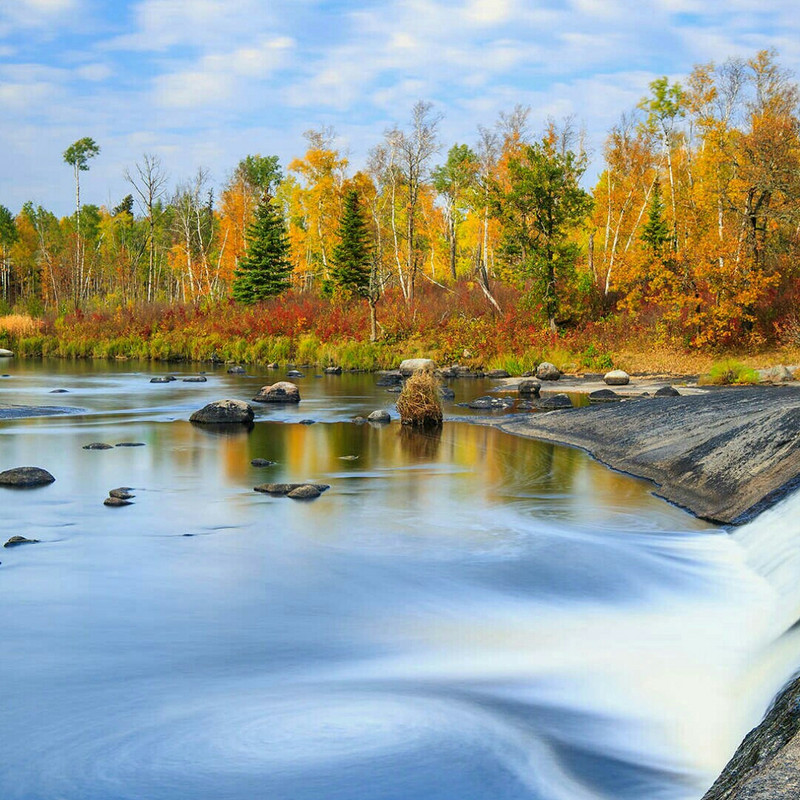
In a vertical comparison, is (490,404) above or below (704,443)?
A: below

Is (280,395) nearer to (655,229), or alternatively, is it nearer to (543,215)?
(543,215)

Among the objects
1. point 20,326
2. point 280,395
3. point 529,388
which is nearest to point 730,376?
point 529,388

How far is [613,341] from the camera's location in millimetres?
39125

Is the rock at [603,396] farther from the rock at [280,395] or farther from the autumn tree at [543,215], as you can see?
the autumn tree at [543,215]

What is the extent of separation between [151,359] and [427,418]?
1341 inches

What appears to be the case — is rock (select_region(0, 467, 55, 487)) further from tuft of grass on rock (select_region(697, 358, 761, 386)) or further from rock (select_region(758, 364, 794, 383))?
rock (select_region(758, 364, 794, 383))

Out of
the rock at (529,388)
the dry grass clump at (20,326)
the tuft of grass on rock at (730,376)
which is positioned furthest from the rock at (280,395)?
the dry grass clump at (20,326)

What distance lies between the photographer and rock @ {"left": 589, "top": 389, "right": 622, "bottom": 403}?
84.8ft

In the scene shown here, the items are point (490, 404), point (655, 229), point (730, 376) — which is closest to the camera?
point (490, 404)

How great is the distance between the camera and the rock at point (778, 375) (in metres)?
27.8

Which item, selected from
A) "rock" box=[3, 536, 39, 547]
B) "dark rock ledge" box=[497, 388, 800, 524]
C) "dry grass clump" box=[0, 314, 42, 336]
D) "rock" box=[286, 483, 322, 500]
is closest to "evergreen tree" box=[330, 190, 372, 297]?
"dry grass clump" box=[0, 314, 42, 336]

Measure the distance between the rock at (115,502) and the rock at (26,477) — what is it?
5.36 ft

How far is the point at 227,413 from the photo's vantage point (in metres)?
21.7

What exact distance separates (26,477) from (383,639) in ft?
26.7
